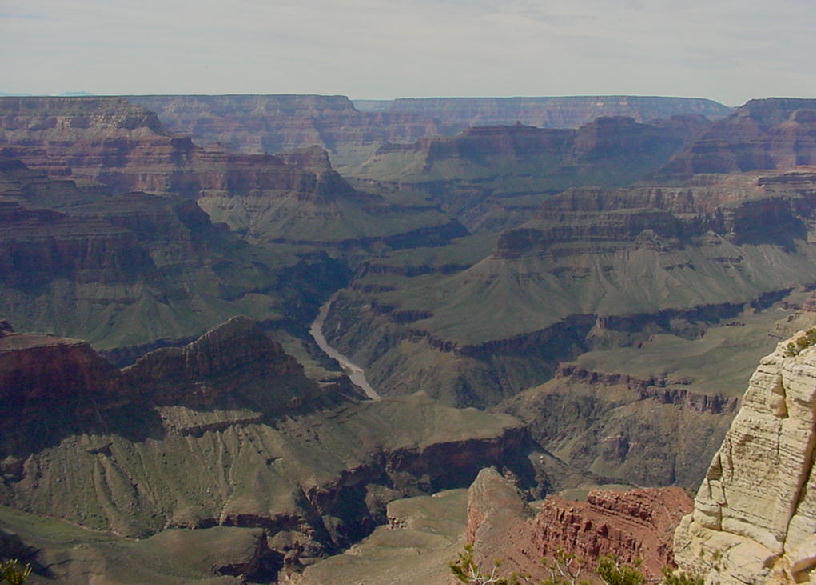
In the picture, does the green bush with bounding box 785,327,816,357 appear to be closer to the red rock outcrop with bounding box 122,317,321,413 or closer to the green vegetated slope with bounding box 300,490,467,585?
the green vegetated slope with bounding box 300,490,467,585

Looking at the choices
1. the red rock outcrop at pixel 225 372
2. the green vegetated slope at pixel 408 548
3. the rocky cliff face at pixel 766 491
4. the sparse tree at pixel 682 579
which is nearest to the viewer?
the rocky cliff face at pixel 766 491

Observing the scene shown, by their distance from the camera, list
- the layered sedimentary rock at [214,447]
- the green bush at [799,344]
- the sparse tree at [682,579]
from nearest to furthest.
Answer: the sparse tree at [682,579]
the green bush at [799,344]
the layered sedimentary rock at [214,447]

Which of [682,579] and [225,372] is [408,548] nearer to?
[225,372]

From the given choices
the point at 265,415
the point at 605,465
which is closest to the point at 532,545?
the point at 265,415

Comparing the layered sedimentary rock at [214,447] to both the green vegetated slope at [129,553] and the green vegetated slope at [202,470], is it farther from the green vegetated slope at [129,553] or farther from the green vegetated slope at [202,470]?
the green vegetated slope at [129,553]

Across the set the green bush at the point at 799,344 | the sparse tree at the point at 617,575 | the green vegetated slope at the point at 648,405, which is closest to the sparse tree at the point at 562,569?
the sparse tree at the point at 617,575

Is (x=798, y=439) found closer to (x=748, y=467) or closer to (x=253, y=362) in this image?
(x=748, y=467)

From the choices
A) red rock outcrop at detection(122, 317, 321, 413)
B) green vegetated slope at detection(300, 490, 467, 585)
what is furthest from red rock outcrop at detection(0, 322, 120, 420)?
green vegetated slope at detection(300, 490, 467, 585)
